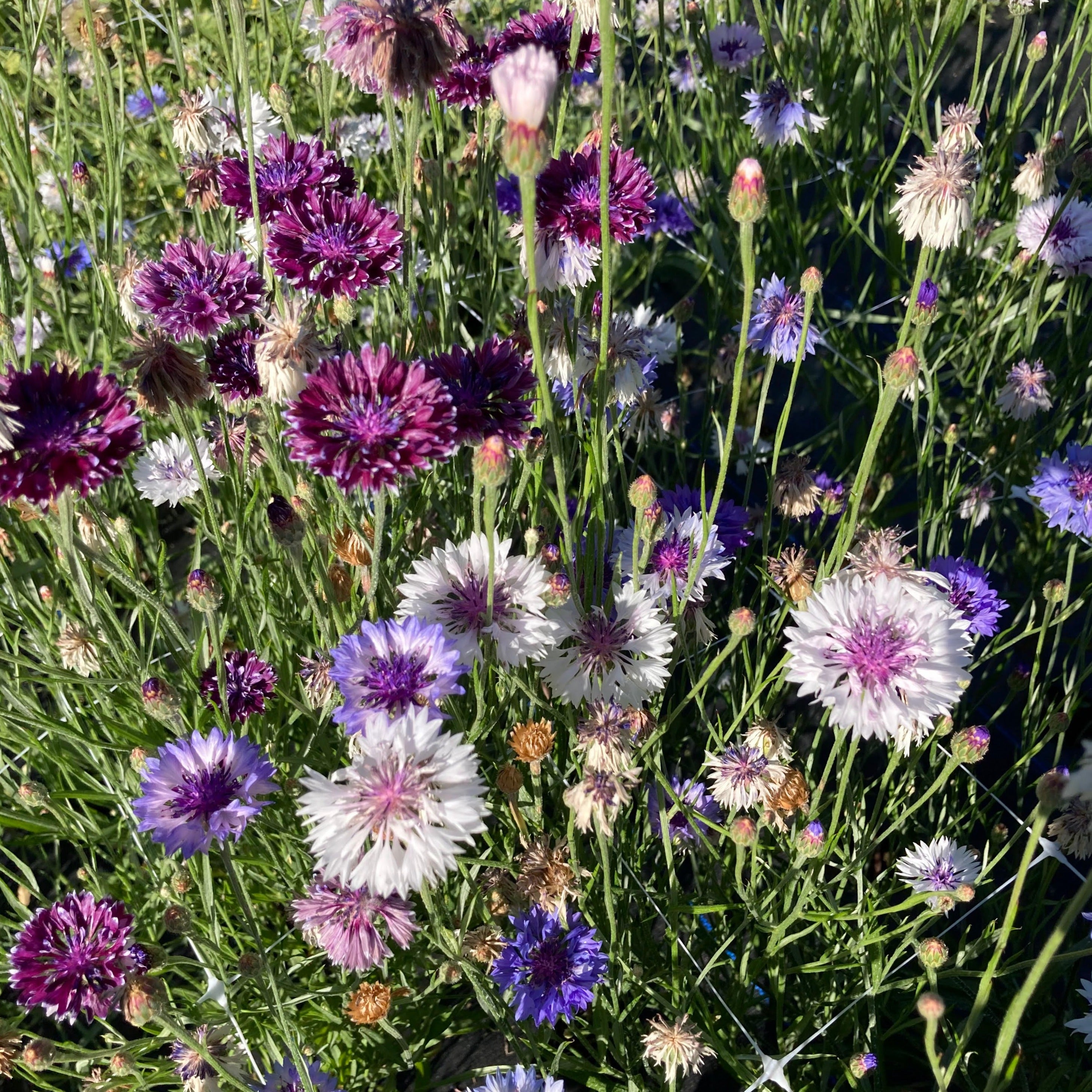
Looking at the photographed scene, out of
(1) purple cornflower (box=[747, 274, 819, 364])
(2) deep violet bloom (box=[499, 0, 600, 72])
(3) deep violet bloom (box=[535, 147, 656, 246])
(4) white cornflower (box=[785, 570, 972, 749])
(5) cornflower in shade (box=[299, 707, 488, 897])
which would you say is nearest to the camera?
(5) cornflower in shade (box=[299, 707, 488, 897])

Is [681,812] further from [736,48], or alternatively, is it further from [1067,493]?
[736,48]

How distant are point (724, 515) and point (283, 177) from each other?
630 mm

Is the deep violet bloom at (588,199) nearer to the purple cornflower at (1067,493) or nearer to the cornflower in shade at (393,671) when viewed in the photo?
the cornflower in shade at (393,671)

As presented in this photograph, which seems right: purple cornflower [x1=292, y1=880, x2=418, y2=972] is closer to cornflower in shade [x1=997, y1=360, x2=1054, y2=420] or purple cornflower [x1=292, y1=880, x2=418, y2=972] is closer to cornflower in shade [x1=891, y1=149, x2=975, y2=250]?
cornflower in shade [x1=891, y1=149, x2=975, y2=250]

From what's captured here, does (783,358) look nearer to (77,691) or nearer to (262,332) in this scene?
(262,332)

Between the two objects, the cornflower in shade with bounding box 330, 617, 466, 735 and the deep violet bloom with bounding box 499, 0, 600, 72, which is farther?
the deep violet bloom with bounding box 499, 0, 600, 72

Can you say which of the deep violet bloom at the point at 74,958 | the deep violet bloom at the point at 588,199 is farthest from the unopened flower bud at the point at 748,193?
the deep violet bloom at the point at 74,958

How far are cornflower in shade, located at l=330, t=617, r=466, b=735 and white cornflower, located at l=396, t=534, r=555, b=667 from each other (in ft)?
0.23

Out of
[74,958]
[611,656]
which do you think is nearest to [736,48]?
[611,656]

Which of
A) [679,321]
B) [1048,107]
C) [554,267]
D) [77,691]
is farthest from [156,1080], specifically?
[1048,107]

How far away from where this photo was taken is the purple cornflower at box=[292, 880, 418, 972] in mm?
862

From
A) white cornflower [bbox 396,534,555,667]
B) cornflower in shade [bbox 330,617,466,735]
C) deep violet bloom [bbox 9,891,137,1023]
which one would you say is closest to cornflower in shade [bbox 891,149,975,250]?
white cornflower [bbox 396,534,555,667]

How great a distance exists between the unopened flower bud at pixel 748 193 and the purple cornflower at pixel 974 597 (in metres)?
0.60

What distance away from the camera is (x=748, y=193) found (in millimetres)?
729
